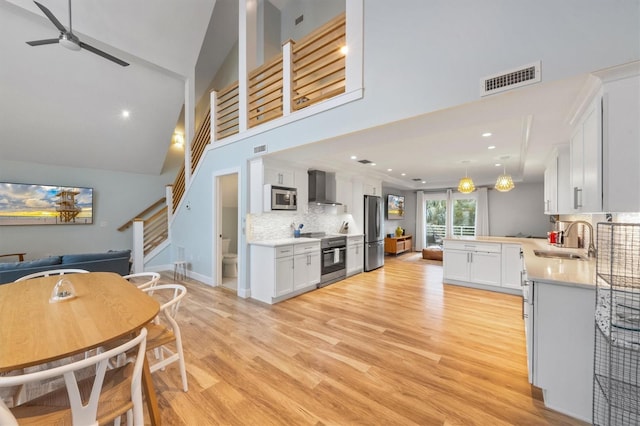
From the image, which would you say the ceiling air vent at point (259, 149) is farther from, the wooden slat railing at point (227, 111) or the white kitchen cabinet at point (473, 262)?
the white kitchen cabinet at point (473, 262)

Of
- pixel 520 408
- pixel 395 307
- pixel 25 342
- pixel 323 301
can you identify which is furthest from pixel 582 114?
pixel 25 342

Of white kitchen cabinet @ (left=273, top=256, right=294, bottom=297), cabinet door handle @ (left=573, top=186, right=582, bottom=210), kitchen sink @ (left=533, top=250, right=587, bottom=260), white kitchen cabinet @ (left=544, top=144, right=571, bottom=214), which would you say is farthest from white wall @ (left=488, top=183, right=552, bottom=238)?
white kitchen cabinet @ (left=273, top=256, right=294, bottom=297)

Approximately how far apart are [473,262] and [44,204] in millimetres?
9146

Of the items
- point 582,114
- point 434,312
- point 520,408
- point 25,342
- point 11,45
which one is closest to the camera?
point 25,342

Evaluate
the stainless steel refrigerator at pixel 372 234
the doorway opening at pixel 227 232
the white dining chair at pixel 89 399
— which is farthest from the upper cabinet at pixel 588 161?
the doorway opening at pixel 227 232

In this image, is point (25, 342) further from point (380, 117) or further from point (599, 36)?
point (599, 36)

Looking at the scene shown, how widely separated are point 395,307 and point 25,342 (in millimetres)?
3708

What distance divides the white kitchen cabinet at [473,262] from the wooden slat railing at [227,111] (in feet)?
15.8

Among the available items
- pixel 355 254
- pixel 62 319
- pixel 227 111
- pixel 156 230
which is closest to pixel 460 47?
pixel 62 319

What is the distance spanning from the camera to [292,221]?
5062mm

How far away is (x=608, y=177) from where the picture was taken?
1621 millimetres

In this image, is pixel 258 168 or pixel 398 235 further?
pixel 398 235

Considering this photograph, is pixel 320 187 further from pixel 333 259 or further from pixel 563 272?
pixel 563 272

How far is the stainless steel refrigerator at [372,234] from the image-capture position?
6.23 meters
